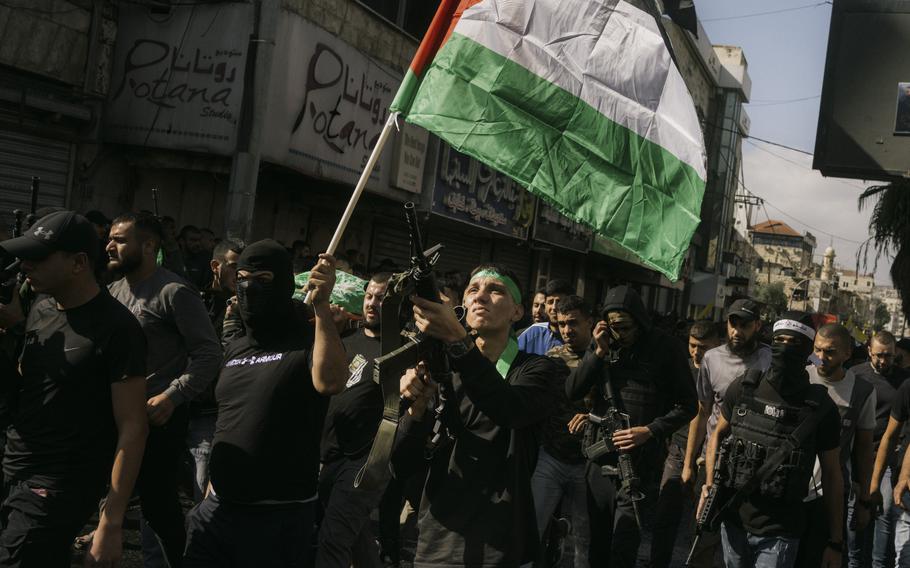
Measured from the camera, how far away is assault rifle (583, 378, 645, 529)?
546cm

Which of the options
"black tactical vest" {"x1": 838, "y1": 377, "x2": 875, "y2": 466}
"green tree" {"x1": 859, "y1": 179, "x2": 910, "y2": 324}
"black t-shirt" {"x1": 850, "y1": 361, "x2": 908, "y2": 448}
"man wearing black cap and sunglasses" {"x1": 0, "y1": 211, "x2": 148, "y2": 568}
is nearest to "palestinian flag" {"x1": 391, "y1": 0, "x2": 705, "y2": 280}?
"black tactical vest" {"x1": 838, "y1": 377, "x2": 875, "y2": 466}

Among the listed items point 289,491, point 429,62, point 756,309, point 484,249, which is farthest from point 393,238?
point 289,491

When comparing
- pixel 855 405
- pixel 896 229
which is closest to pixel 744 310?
pixel 855 405

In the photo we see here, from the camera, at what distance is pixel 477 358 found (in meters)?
3.09

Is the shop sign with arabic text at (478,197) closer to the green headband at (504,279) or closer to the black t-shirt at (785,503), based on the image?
the black t-shirt at (785,503)

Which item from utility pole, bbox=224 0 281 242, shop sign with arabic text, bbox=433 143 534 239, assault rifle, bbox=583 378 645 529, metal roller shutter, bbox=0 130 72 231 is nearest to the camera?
assault rifle, bbox=583 378 645 529

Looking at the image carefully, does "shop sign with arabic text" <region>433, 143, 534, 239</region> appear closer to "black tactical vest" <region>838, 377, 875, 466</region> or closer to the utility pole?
the utility pole

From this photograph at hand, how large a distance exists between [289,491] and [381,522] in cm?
270

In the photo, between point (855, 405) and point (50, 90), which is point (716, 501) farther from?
point (50, 90)

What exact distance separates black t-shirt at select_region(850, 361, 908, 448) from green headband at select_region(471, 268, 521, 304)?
4428mm

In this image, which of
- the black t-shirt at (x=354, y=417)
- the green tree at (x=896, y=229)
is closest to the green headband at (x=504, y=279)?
the black t-shirt at (x=354, y=417)

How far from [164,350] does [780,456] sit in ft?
10.6

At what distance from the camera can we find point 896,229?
2486 cm

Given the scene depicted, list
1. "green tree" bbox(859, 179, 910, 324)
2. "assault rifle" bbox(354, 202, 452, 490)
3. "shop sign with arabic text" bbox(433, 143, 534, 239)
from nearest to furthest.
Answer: "assault rifle" bbox(354, 202, 452, 490), "shop sign with arabic text" bbox(433, 143, 534, 239), "green tree" bbox(859, 179, 910, 324)
